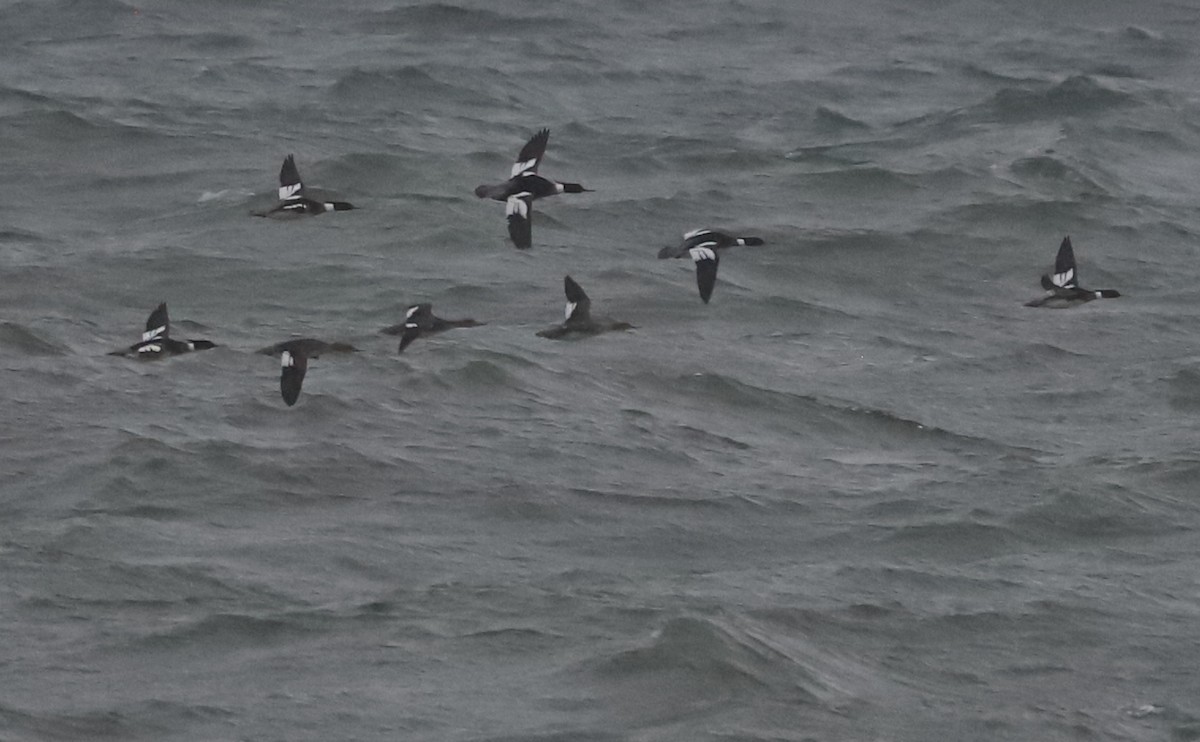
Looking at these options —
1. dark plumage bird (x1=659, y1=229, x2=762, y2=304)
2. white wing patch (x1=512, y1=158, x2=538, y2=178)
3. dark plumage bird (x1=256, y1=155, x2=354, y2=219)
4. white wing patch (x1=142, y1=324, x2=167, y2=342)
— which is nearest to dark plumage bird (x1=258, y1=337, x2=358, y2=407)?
white wing patch (x1=142, y1=324, x2=167, y2=342)

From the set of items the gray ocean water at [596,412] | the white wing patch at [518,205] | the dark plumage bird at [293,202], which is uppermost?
the white wing patch at [518,205]

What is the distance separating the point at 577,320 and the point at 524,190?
3.32 ft

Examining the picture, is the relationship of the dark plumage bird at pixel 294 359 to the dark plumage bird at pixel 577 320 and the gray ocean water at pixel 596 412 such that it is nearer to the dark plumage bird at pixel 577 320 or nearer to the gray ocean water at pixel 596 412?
the gray ocean water at pixel 596 412

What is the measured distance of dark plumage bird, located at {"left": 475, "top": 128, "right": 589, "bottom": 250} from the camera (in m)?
18.8

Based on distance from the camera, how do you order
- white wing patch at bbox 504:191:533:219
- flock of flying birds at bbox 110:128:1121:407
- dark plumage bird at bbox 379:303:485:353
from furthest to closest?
white wing patch at bbox 504:191:533:219 < dark plumage bird at bbox 379:303:485:353 < flock of flying birds at bbox 110:128:1121:407

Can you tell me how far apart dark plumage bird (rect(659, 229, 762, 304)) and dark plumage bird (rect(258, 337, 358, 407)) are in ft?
8.07

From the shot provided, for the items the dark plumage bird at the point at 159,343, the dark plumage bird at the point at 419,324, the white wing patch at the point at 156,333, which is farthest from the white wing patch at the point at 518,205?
the white wing patch at the point at 156,333

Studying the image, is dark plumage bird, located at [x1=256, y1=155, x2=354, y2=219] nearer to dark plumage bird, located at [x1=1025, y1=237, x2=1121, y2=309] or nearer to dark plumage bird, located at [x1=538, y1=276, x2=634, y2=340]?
dark plumage bird, located at [x1=538, y1=276, x2=634, y2=340]

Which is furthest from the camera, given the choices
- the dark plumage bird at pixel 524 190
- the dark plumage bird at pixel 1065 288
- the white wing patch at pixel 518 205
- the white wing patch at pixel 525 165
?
the dark plumage bird at pixel 1065 288

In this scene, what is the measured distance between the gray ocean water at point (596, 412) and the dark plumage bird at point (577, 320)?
0.50 m

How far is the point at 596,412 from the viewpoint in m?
19.2

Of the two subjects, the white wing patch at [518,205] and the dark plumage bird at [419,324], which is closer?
the dark plumage bird at [419,324]

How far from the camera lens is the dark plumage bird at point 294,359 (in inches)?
683

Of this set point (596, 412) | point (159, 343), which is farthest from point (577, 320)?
point (159, 343)
